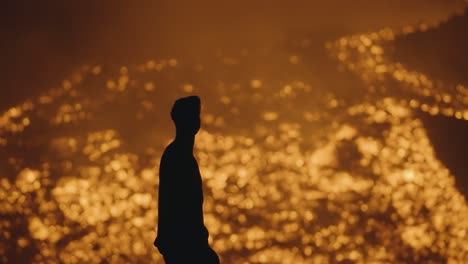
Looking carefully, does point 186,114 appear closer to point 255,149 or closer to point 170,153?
point 170,153

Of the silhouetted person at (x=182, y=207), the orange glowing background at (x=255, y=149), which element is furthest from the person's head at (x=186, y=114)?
the orange glowing background at (x=255, y=149)

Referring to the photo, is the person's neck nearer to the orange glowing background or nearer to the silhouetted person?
the silhouetted person

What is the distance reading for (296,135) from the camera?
1285cm

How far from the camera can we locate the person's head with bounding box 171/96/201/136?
13.3 ft

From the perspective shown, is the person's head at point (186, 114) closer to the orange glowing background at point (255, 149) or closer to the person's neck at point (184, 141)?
the person's neck at point (184, 141)

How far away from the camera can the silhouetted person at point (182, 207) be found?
3.96 metres

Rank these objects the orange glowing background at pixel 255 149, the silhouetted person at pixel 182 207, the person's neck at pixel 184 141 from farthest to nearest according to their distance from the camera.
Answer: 1. the orange glowing background at pixel 255 149
2. the person's neck at pixel 184 141
3. the silhouetted person at pixel 182 207

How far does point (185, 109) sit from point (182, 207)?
47 centimetres

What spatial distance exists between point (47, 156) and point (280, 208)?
361 cm

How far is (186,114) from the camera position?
13.3 feet

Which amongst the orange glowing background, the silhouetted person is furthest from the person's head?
the orange glowing background

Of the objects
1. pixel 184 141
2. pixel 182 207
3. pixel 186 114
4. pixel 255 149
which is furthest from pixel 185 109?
pixel 255 149

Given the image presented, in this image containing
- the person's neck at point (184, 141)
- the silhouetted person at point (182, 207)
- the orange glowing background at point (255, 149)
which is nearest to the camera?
the silhouetted person at point (182, 207)

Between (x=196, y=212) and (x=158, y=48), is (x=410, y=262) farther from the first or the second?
(x=196, y=212)
